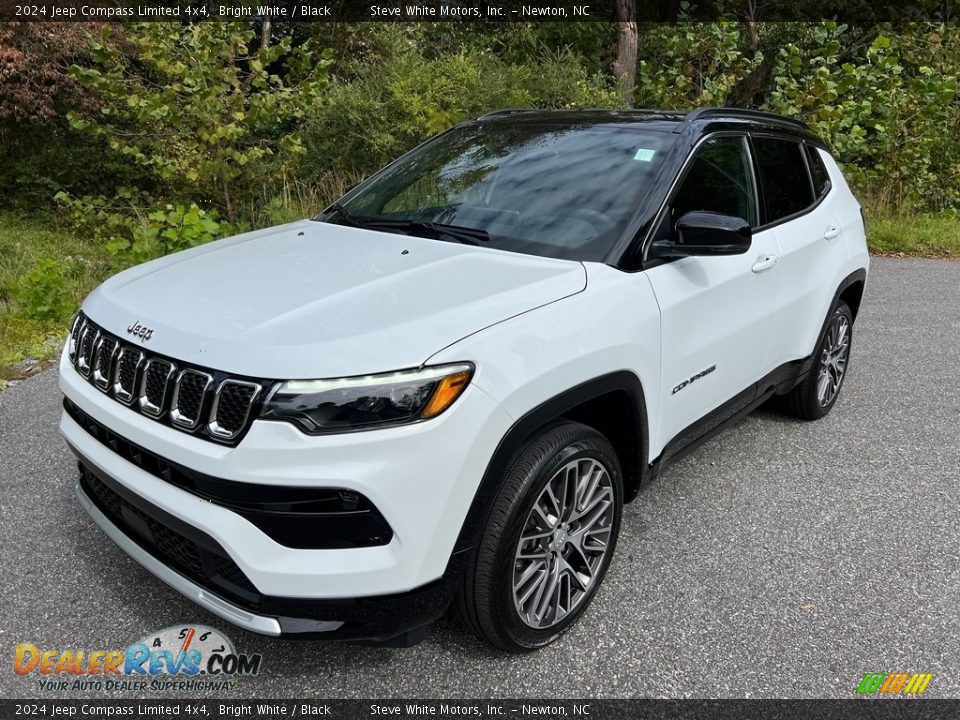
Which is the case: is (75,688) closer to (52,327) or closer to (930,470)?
(930,470)

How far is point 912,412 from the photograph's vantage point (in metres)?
4.52

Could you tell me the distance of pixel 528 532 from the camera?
2.33 meters

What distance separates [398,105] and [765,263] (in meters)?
8.04

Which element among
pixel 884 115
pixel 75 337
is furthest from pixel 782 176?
pixel 884 115

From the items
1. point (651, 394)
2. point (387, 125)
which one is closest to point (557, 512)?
point (651, 394)

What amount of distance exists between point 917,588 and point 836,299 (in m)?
1.79

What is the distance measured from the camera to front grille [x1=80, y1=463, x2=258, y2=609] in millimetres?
1999

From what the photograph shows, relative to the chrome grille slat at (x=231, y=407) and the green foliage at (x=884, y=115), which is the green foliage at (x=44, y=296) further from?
the green foliage at (x=884, y=115)

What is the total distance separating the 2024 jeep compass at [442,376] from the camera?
191 cm

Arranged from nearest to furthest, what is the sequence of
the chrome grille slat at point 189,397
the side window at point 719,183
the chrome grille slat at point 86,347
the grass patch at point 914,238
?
the chrome grille slat at point 189,397, the chrome grille slat at point 86,347, the side window at point 719,183, the grass patch at point 914,238

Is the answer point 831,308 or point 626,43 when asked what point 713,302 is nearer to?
point 831,308

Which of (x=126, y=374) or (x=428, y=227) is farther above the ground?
(x=428, y=227)

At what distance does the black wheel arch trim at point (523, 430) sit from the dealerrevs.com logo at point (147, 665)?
0.94 meters

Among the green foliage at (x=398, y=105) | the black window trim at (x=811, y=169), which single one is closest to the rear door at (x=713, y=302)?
the black window trim at (x=811, y=169)
